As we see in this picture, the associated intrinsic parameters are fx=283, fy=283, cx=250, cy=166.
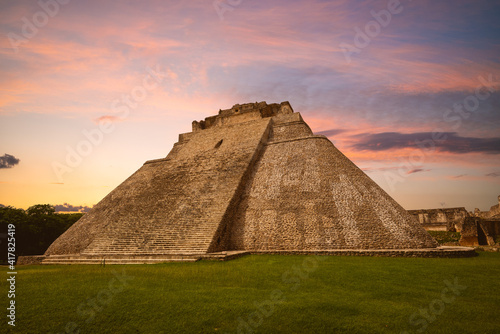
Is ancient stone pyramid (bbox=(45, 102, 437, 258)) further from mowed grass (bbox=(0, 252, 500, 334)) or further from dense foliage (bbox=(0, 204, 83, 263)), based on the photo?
dense foliage (bbox=(0, 204, 83, 263))

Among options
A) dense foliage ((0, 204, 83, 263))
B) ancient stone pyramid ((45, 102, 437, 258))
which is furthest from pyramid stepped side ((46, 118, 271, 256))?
dense foliage ((0, 204, 83, 263))

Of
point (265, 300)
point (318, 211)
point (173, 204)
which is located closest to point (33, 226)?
point (173, 204)

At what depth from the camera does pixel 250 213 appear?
Result: 14.6 metres

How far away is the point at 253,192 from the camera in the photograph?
15758 mm

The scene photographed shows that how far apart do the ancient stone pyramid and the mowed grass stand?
3093mm

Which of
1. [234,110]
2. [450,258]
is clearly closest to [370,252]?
[450,258]

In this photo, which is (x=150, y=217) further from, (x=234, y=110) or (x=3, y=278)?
(x=234, y=110)

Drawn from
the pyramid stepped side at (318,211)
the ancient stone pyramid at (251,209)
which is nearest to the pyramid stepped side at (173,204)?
the ancient stone pyramid at (251,209)

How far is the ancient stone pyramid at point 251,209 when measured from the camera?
12727mm

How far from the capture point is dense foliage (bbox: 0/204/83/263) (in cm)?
2292

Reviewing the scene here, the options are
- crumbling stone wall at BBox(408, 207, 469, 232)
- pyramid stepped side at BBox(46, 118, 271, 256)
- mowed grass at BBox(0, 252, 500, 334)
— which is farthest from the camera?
crumbling stone wall at BBox(408, 207, 469, 232)

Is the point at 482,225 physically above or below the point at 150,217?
below

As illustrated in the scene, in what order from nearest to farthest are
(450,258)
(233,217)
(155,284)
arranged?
1. (155,284)
2. (450,258)
3. (233,217)

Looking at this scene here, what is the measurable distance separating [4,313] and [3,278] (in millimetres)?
4357
